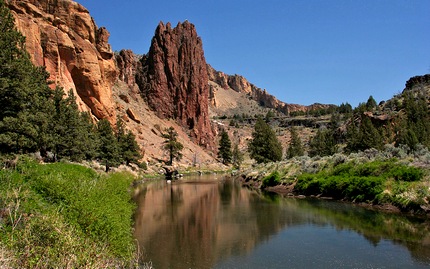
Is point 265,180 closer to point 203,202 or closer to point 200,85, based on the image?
point 203,202

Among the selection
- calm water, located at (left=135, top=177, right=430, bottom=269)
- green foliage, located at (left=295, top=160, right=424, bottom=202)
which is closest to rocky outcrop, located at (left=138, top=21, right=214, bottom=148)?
green foliage, located at (left=295, top=160, right=424, bottom=202)

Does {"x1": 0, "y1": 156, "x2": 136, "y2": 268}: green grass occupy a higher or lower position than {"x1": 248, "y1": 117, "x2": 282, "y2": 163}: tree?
lower

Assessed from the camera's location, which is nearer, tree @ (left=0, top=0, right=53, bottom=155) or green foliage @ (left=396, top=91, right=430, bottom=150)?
tree @ (left=0, top=0, right=53, bottom=155)

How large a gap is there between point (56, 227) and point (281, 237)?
43.2 feet

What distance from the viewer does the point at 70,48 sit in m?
65.8

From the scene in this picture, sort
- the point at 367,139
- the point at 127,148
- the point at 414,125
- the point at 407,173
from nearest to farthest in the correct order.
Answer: the point at 407,173 < the point at 127,148 < the point at 367,139 < the point at 414,125

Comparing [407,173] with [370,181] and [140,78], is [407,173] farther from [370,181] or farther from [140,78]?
[140,78]

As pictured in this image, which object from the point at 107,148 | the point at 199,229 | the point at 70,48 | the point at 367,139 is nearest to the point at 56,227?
the point at 199,229

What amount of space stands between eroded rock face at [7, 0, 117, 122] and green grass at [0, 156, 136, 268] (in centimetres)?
4566

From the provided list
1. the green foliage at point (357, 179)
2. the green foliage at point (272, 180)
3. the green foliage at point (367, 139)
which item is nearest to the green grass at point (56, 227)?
the green foliage at point (357, 179)

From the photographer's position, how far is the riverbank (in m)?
25.9

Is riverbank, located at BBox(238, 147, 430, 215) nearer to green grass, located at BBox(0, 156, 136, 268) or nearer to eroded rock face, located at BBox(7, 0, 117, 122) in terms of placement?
green grass, located at BBox(0, 156, 136, 268)

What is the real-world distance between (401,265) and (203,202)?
23212mm

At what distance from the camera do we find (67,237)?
33.0 ft
